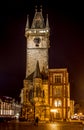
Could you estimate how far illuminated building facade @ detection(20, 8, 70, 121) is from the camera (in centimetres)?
11919

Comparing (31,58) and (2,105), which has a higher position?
(31,58)

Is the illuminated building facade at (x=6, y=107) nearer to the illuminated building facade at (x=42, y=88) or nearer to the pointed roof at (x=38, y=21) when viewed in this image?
the illuminated building facade at (x=42, y=88)

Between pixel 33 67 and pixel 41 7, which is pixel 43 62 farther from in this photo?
pixel 41 7

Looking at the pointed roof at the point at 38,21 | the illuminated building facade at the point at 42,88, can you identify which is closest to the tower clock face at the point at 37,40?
the illuminated building facade at the point at 42,88

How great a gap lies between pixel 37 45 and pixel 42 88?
49.8 ft

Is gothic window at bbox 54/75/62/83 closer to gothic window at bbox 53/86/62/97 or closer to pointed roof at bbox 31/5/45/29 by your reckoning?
gothic window at bbox 53/86/62/97

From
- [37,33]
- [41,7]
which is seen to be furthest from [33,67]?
[41,7]

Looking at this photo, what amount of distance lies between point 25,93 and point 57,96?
10.1 meters

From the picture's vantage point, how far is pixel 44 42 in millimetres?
129125

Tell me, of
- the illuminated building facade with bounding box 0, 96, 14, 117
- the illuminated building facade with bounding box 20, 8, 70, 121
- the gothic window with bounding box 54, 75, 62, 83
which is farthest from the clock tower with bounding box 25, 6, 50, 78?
the illuminated building facade with bounding box 0, 96, 14, 117

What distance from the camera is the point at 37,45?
128 m

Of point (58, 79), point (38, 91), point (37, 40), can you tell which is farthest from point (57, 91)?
point (37, 40)

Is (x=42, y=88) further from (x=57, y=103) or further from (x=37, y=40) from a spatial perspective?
(x=37, y=40)

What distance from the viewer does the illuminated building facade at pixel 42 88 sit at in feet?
391
